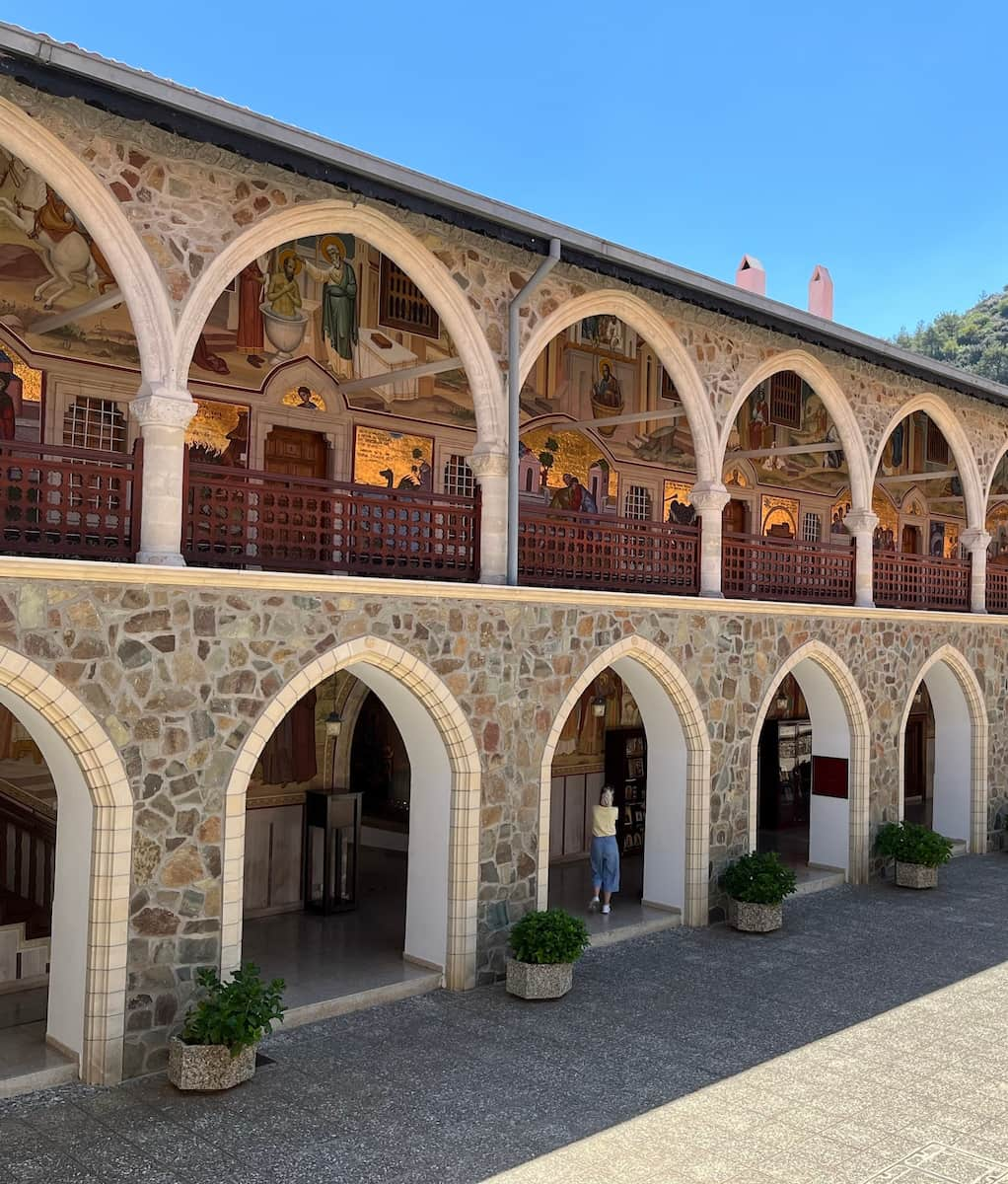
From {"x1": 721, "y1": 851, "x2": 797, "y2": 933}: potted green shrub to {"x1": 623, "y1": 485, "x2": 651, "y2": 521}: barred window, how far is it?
220 inches

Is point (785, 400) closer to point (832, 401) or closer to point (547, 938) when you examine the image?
point (832, 401)

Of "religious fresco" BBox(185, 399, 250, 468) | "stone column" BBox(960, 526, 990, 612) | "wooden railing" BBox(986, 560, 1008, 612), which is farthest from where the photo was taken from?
"wooden railing" BBox(986, 560, 1008, 612)

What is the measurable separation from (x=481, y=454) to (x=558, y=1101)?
18.5 ft

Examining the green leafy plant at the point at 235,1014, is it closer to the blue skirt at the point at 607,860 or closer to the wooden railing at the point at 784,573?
the blue skirt at the point at 607,860

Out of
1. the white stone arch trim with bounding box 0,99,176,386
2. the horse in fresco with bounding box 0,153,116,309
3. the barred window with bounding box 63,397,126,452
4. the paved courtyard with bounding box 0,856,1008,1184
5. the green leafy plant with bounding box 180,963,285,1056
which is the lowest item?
the paved courtyard with bounding box 0,856,1008,1184

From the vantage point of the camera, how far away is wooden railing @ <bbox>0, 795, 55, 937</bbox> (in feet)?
32.2

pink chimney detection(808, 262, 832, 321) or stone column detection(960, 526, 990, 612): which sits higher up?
pink chimney detection(808, 262, 832, 321)

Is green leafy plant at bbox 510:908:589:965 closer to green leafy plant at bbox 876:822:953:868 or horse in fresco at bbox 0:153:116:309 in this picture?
green leafy plant at bbox 876:822:953:868

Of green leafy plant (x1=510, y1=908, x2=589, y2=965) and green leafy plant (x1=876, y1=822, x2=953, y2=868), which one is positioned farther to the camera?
green leafy plant (x1=876, y1=822, x2=953, y2=868)

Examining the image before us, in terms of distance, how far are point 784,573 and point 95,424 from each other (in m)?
8.17

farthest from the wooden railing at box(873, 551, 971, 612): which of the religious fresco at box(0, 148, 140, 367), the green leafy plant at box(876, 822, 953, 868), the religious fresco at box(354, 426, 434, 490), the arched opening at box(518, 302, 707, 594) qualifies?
the religious fresco at box(0, 148, 140, 367)

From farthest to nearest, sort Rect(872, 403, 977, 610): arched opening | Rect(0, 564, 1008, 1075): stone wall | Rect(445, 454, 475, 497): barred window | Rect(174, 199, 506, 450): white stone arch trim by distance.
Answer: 1. Rect(872, 403, 977, 610): arched opening
2. Rect(445, 454, 475, 497): barred window
3. Rect(174, 199, 506, 450): white stone arch trim
4. Rect(0, 564, 1008, 1075): stone wall

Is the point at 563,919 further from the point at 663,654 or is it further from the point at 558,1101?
the point at 663,654

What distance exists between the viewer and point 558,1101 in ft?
25.5
